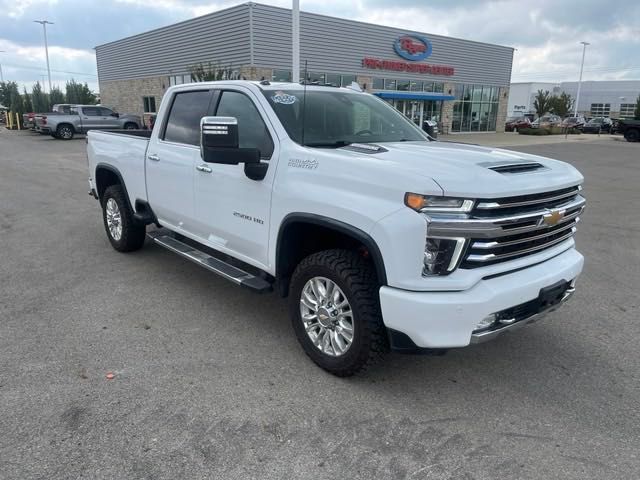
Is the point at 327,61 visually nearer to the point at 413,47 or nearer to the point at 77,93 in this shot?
the point at 413,47

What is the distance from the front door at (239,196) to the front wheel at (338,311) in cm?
Result: 48

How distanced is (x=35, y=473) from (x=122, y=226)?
12.8 feet

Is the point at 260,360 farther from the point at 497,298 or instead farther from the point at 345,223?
the point at 497,298

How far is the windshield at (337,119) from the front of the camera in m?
3.91

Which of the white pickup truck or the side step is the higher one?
the white pickup truck

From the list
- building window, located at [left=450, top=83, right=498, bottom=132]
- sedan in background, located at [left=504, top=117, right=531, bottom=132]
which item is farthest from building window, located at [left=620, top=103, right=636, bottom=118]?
building window, located at [left=450, top=83, right=498, bottom=132]

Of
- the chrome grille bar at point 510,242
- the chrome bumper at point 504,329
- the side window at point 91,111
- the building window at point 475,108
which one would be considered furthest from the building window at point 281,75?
the chrome bumper at point 504,329

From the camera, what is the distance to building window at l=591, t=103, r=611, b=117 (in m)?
86.8

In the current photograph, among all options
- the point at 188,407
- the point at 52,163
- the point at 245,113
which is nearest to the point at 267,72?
the point at 52,163

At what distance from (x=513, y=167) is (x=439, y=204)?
726 millimetres

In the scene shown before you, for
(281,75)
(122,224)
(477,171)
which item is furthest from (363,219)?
(281,75)

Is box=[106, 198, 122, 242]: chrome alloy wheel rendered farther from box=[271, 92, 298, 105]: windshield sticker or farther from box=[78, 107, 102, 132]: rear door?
box=[78, 107, 102, 132]: rear door

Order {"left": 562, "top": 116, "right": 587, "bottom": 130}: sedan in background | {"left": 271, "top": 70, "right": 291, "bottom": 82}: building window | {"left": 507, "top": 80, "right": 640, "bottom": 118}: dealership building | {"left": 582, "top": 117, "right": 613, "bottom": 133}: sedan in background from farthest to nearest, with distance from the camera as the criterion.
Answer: {"left": 507, "top": 80, "right": 640, "bottom": 118}: dealership building
{"left": 562, "top": 116, "right": 587, "bottom": 130}: sedan in background
{"left": 582, "top": 117, "right": 613, "bottom": 133}: sedan in background
{"left": 271, "top": 70, "right": 291, "bottom": 82}: building window

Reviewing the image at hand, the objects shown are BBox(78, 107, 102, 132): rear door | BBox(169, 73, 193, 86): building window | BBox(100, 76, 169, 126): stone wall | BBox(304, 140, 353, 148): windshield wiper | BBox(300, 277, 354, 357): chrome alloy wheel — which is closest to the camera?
BBox(300, 277, 354, 357): chrome alloy wheel
